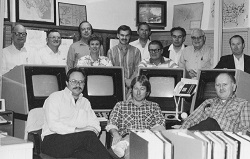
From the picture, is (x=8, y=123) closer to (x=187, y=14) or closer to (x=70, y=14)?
(x=70, y=14)

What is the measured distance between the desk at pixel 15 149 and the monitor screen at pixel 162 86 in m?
2.55

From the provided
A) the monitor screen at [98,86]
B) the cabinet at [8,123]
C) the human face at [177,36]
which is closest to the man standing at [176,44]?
the human face at [177,36]

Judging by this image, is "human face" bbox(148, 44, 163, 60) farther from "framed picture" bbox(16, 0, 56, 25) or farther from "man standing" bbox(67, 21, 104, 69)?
"framed picture" bbox(16, 0, 56, 25)

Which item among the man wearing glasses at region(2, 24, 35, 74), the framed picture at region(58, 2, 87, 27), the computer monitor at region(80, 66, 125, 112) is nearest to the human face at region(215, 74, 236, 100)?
the computer monitor at region(80, 66, 125, 112)

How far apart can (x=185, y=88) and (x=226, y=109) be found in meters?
0.54

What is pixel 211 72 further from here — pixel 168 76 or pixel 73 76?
pixel 73 76

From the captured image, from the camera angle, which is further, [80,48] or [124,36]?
[80,48]

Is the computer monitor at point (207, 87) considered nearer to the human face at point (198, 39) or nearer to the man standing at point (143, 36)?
the human face at point (198, 39)

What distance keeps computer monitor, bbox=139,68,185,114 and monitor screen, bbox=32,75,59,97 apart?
0.85 metres

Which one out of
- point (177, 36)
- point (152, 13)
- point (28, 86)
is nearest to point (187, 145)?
point (28, 86)

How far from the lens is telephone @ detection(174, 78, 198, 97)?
4074 millimetres

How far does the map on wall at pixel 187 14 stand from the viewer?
7.45 metres

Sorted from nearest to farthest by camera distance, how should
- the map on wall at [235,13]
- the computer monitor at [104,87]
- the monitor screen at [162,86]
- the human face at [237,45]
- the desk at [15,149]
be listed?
the desk at [15,149] → the computer monitor at [104,87] → the monitor screen at [162,86] → the human face at [237,45] → the map on wall at [235,13]

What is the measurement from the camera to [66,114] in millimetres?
3793
